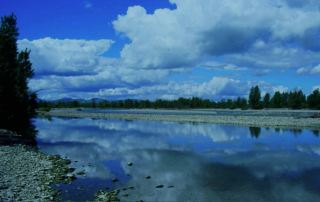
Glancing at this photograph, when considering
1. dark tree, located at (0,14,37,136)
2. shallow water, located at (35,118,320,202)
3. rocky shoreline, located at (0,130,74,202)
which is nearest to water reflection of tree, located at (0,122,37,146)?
dark tree, located at (0,14,37,136)

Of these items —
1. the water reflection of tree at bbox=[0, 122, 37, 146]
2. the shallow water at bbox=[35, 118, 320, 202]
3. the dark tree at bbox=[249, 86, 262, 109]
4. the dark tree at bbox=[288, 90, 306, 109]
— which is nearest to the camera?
the shallow water at bbox=[35, 118, 320, 202]

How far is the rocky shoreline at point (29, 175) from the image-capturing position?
18016mm

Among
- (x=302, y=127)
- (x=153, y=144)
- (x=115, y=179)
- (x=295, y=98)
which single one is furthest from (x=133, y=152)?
(x=295, y=98)

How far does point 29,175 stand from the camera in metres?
22.9

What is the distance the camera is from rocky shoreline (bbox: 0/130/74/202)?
18.0 metres

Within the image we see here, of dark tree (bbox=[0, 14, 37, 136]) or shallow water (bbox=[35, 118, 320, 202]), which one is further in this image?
dark tree (bbox=[0, 14, 37, 136])

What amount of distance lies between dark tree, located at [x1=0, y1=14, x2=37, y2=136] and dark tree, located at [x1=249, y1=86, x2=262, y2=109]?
13455 centimetres

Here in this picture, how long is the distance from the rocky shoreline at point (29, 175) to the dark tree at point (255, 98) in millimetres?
152477

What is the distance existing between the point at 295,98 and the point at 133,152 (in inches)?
5762

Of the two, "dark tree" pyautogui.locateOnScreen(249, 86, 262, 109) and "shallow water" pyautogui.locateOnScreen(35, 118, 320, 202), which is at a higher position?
"dark tree" pyautogui.locateOnScreen(249, 86, 262, 109)

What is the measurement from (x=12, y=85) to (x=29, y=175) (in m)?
25.4

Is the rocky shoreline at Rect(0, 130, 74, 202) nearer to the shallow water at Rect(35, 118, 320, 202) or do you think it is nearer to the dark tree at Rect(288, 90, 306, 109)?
the shallow water at Rect(35, 118, 320, 202)

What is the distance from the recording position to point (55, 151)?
3894 centimetres

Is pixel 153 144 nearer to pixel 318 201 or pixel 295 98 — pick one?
pixel 318 201
